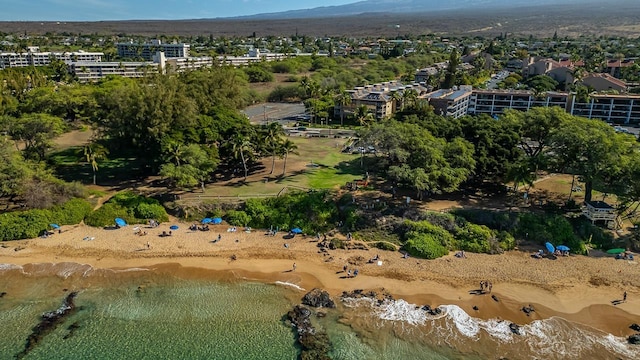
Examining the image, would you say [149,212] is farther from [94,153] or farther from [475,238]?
[475,238]

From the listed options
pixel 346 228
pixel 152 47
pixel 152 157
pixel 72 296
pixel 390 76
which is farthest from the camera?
pixel 152 47

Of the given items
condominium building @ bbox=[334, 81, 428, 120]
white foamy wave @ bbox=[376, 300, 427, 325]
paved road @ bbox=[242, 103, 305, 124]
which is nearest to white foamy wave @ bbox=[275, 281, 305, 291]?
white foamy wave @ bbox=[376, 300, 427, 325]

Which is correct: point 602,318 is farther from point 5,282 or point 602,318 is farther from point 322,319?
point 5,282

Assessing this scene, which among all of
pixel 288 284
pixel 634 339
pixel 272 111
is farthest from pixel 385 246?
pixel 272 111

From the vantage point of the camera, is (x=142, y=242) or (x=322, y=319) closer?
(x=322, y=319)

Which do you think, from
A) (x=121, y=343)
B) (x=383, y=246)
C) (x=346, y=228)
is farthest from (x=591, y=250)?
(x=121, y=343)
